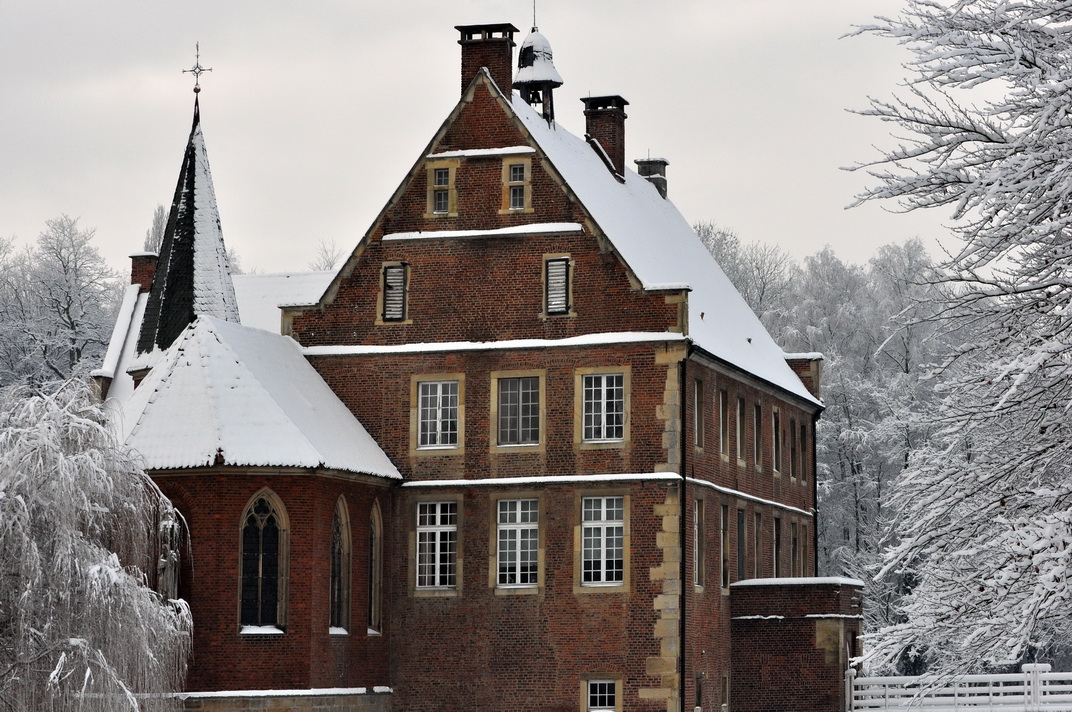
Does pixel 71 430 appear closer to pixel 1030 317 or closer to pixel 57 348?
pixel 1030 317

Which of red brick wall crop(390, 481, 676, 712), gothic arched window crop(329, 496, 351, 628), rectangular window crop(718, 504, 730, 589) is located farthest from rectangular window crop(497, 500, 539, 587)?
rectangular window crop(718, 504, 730, 589)

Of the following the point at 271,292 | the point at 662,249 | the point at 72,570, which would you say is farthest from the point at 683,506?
the point at 271,292

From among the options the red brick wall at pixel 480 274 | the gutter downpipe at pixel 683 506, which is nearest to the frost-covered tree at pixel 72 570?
the red brick wall at pixel 480 274

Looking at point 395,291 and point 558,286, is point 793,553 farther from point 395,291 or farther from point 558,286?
point 395,291

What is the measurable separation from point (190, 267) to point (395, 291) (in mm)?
5593

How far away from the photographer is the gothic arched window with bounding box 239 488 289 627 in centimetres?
3048

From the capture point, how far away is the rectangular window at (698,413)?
A: 34438mm

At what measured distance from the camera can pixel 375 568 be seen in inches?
1324

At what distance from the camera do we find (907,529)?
42.4ft

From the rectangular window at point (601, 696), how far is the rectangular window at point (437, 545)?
11.1 feet

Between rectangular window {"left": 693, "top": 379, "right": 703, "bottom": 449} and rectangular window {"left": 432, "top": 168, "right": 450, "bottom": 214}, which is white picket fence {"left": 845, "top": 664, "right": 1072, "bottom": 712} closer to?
rectangular window {"left": 693, "top": 379, "right": 703, "bottom": 449}

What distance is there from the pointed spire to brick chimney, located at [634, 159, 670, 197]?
12091mm

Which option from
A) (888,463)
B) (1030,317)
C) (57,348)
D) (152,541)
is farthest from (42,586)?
(888,463)

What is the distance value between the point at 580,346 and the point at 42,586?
13.2m
